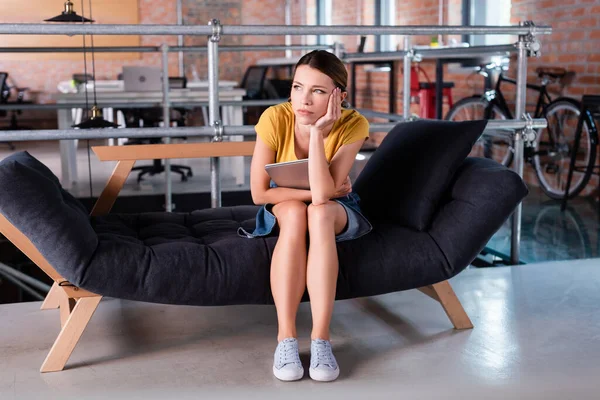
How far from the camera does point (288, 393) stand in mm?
1894

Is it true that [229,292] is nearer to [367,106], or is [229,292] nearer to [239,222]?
[239,222]

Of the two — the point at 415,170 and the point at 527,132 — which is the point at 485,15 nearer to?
the point at 527,132

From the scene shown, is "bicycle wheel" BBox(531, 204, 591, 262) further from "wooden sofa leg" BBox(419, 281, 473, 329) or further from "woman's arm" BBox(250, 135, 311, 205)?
"woman's arm" BBox(250, 135, 311, 205)

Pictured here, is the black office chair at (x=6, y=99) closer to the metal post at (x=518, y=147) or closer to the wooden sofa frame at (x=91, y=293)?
the wooden sofa frame at (x=91, y=293)

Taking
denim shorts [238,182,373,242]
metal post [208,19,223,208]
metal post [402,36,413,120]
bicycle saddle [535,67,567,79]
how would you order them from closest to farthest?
denim shorts [238,182,373,242], metal post [208,19,223,208], metal post [402,36,413,120], bicycle saddle [535,67,567,79]

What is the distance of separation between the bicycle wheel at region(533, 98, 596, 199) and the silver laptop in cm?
284

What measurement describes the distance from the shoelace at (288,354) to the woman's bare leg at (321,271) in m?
0.06

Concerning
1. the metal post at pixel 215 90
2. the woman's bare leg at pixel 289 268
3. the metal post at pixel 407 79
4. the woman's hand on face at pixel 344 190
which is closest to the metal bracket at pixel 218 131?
the metal post at pixel 215 90

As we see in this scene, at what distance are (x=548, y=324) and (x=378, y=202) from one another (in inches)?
25.1

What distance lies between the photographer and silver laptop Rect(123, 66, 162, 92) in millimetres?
6043

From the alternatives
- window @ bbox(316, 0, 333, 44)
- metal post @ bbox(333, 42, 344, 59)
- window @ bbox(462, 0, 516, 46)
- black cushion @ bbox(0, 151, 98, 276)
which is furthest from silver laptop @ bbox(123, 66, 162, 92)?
window @ bbox(316, 0, 333, 44)

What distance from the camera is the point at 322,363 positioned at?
1968 mm

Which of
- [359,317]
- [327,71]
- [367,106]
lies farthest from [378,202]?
[367,106]

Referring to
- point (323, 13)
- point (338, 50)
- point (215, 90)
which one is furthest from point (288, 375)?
point (323, 13)
